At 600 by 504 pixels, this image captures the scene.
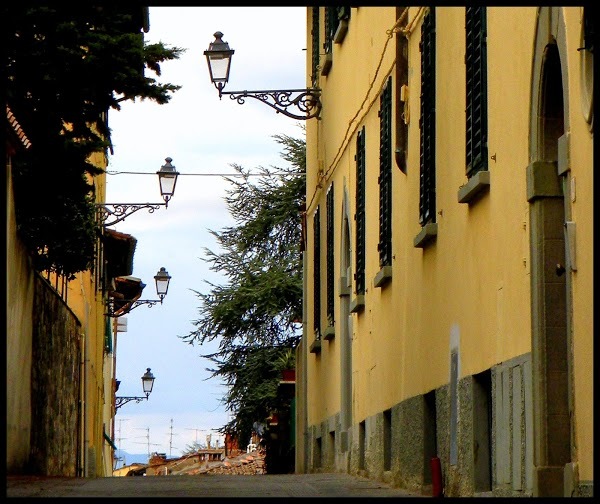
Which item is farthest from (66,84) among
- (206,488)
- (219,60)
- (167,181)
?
(167,181)

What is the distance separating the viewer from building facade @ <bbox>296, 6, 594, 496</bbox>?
7.48 meters

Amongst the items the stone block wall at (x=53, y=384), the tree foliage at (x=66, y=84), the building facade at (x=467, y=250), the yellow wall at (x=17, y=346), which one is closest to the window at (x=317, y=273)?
the building facade at (x=467, y=250)

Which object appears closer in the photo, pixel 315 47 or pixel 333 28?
pixel 333 28

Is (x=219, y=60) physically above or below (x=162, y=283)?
above

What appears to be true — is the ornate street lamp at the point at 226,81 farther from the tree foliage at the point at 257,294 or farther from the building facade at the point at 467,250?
the tree foliage at the point at 257,294

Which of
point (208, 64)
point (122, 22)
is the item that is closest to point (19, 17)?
point (122, 22)

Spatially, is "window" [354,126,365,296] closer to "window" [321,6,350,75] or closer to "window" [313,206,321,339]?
"window" [321,6,350,75]

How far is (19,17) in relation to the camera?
14.2m

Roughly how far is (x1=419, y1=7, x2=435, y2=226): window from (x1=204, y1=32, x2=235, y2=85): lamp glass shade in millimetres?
9232

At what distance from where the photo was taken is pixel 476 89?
32.3 feet

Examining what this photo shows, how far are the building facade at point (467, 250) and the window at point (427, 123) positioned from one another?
0.03 metres

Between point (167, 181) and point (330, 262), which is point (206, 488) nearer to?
point (330, 262)

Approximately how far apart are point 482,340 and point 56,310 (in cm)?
1130

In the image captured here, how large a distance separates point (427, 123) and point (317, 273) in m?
11.0
